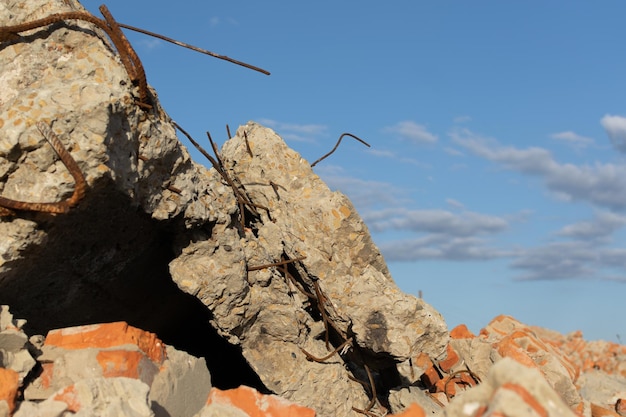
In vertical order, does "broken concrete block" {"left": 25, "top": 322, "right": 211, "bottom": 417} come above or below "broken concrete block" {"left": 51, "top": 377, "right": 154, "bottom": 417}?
above

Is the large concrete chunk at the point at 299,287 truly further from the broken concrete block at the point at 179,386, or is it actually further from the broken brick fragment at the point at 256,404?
the broken brick fragment at the point at 256,404

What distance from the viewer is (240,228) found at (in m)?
5.06

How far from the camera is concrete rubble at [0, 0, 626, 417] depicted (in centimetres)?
354

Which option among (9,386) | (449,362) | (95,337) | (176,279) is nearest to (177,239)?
(176,279)

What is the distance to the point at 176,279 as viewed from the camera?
4492 mm

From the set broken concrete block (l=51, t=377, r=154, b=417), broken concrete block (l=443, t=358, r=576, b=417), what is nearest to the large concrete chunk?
broken concrete block (l=51, t=377, r=154, b=417)

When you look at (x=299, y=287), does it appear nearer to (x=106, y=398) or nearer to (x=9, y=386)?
(x=106, y=398)

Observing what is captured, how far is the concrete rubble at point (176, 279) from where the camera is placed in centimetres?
354

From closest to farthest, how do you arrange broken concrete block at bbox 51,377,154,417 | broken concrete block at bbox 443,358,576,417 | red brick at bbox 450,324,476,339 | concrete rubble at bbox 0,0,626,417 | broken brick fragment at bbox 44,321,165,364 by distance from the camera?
broken concrete block at bbox 443,358,576,417 < broken concrete block at bbox 51,377,154,417 < concrete rubble at bbox 0,0,626,417 < broken brick fragment at bbox 44,321,165,364 < red brick at bbox 450,324,476,339

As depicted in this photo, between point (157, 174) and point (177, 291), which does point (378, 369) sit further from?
point (157, 174)

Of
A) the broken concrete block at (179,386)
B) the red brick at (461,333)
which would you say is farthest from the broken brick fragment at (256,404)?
the red brick at (461,333)

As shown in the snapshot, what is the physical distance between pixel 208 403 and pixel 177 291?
1.66 m

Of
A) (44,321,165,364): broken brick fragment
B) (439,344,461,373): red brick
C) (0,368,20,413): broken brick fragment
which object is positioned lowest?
(0,368,20,413): broken brick fragment

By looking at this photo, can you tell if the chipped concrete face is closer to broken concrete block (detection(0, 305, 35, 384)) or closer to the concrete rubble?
the concrete rubble
